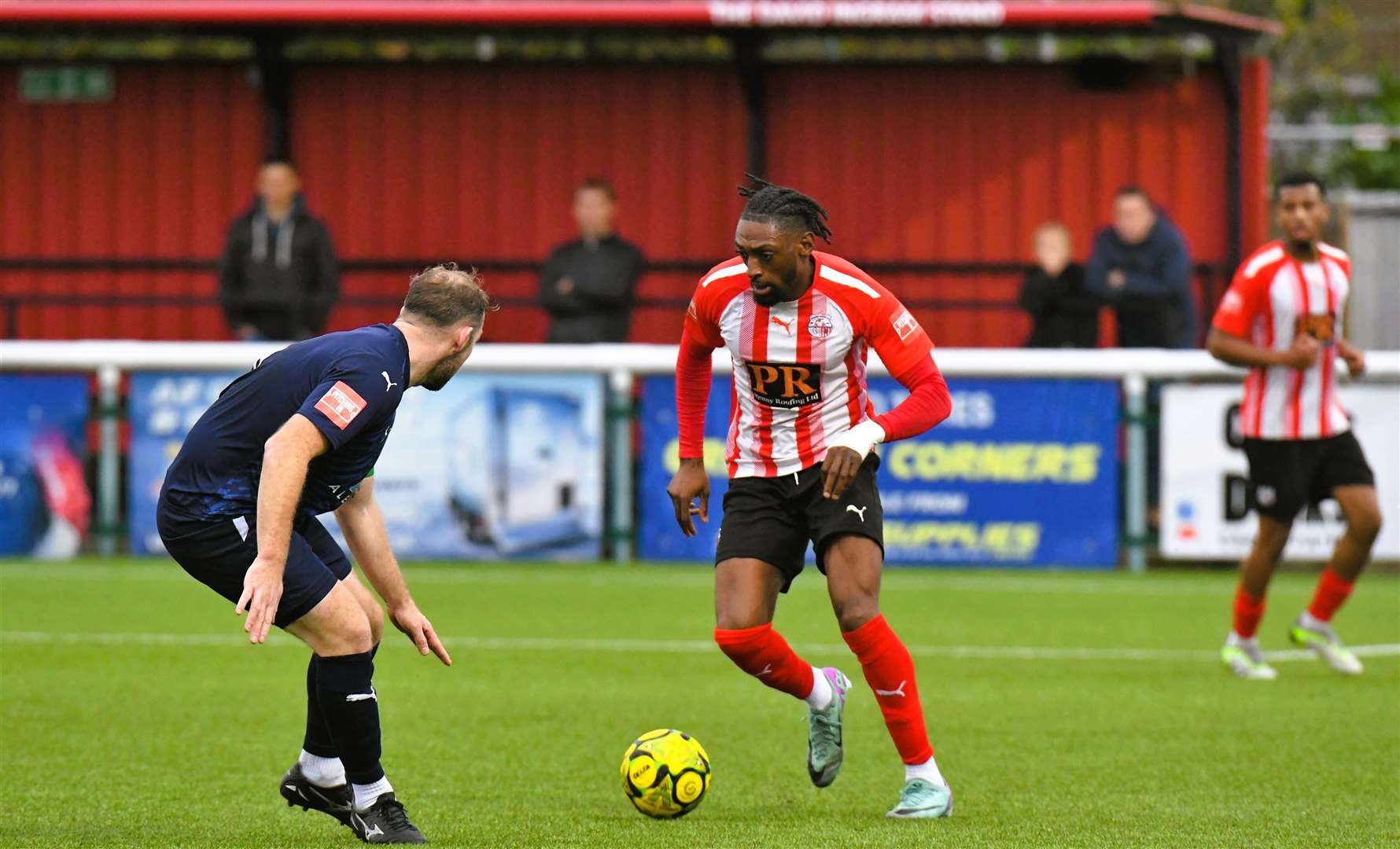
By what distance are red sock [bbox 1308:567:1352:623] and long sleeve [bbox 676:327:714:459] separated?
3968 millimetres

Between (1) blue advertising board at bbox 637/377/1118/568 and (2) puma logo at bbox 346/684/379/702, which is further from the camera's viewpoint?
(1) blue advertising board at bbox 637/377/1118/568

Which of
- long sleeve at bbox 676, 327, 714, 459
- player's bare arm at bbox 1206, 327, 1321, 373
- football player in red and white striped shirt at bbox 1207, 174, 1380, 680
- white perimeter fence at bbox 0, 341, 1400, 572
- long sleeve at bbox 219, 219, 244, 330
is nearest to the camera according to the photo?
long sleeve at bbox 676, 327, 714, 459

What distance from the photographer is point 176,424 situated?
561 inches

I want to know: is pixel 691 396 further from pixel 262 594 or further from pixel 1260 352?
pixel 1260 352

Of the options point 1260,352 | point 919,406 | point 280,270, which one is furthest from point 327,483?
point 280,270

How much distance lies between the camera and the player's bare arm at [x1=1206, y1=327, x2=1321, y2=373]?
9438 millimetres

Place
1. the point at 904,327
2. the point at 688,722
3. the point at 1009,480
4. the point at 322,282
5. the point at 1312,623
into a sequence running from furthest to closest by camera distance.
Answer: the point at 322,282
the point at 1009,480
the point at 1312,623
the point at 688,722
the point at 904,327

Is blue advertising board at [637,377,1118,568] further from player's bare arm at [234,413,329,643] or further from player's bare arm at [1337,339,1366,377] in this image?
player's bare arm at [234,413,329,643]

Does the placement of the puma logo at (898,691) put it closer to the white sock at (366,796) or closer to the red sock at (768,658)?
the red sock at (768,658)

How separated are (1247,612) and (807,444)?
3677mm

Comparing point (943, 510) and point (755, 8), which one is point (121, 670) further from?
point (755, 8)

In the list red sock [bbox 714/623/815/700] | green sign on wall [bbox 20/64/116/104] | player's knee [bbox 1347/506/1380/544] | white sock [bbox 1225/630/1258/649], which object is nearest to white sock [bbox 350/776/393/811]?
red sock [bbox 714/623/815/700]

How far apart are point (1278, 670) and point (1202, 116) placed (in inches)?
336

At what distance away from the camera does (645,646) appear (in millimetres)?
10508
